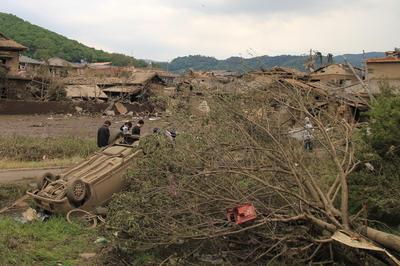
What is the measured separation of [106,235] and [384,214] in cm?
406

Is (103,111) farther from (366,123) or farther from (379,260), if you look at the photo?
(379,260)

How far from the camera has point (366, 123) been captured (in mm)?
8523

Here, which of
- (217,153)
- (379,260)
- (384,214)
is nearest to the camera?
(379,260)

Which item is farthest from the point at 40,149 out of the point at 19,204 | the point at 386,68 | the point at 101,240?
the point at 386,68

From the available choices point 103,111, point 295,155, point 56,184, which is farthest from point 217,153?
point 103,111

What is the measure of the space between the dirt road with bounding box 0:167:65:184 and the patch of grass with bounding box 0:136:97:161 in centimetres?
239

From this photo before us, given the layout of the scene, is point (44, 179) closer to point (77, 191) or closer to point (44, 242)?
point (77, 191)

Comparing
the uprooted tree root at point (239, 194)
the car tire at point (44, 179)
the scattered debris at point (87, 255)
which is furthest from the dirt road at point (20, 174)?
the uprooted tree root at point (239, 194)

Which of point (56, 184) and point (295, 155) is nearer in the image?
point (295, 155)

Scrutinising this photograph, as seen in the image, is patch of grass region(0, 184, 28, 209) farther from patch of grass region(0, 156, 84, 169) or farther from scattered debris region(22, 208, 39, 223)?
patch of grass region(0, 156, 84, 169)

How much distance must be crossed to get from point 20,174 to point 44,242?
19.9 ft

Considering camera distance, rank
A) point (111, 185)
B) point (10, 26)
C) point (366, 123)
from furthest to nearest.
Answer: point (10, 26), point (111, 185), point (366, 123)

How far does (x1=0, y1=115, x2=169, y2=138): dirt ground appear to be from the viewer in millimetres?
24234

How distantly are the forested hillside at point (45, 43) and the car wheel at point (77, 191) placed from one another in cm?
8972
